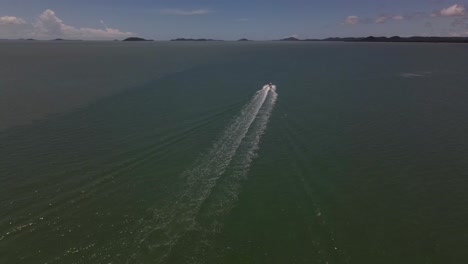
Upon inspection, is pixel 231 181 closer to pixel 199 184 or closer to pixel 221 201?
pixel 199 184

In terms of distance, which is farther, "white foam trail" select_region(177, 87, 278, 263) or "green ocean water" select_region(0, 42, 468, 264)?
"green ocean water" select_region(0, 42, 468, 264)

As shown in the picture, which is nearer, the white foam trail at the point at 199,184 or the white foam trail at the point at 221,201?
the white foam trail at the point at 221,201

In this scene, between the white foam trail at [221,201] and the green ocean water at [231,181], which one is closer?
the white foam trail at [221,201]

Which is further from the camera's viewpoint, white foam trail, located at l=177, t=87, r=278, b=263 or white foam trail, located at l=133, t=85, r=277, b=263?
white foam trail, located at l=133, t=85, r=277, b=263

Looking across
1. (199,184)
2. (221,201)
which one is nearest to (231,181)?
(199,184)
